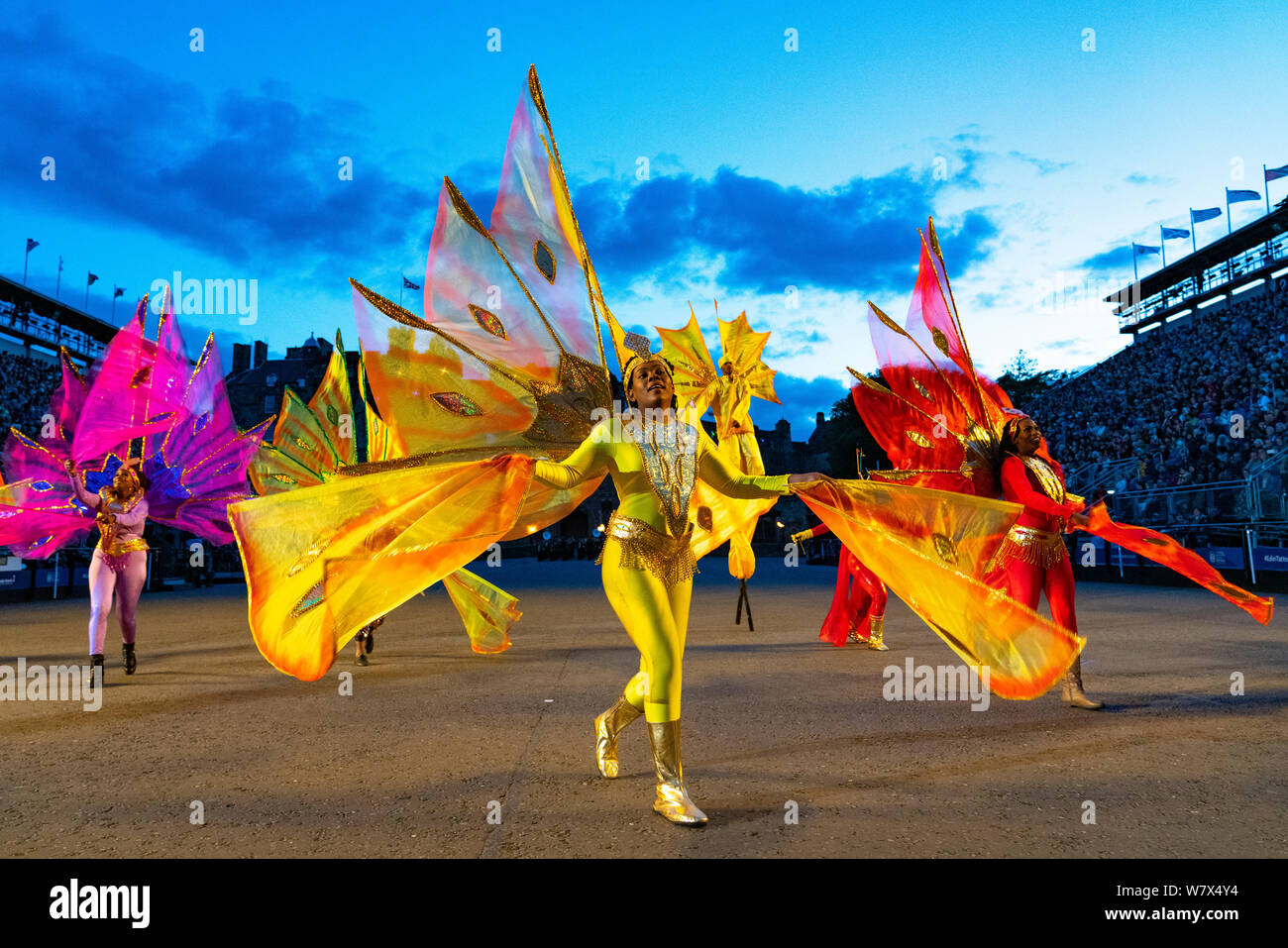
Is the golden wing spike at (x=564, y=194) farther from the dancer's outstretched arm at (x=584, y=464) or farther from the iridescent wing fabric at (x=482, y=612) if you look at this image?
the iridescent wing fabric at (x=482, y=612)

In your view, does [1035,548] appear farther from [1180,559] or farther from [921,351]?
[921,351]

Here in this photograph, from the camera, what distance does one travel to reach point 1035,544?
5.66 m

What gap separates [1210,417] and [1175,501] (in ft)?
22.4

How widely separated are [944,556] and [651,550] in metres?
1.37

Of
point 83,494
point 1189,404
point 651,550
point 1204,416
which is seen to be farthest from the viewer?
point 1189,404

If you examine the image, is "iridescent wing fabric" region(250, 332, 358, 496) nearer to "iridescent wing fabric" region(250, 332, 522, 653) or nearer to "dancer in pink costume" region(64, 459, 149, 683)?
"iridescent wing fabric" region(250, 332, 522, 653)

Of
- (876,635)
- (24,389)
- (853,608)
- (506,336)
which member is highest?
(24,389)

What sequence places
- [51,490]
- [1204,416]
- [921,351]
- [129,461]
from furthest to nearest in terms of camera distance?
[1204,416] → [51,490] → [129,461] → [921,351]

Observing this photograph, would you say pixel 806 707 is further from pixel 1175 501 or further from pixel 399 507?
pixel 1175 501

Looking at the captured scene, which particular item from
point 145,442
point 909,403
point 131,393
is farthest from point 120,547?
point 909,403

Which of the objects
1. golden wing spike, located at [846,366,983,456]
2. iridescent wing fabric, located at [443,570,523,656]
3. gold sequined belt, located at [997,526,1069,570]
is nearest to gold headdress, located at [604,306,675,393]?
golden wing spike, located at [846,366,983,456]

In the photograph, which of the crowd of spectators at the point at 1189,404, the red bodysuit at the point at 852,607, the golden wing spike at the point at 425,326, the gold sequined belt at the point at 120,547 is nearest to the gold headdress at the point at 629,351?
the golden wing spike at the point at 425,326

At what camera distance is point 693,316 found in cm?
759
